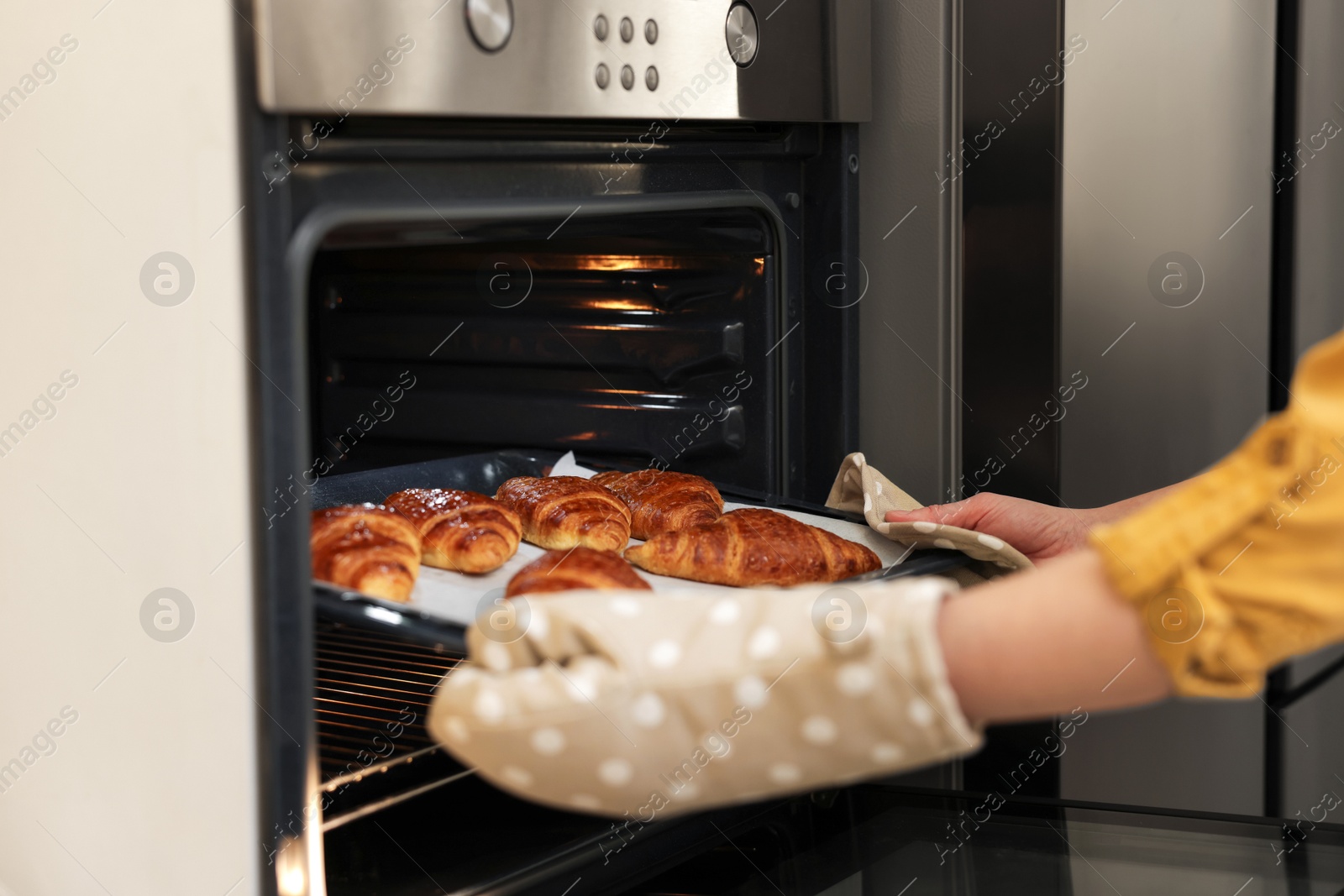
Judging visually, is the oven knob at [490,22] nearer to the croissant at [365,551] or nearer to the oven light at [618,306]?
the croissant at [365,551]

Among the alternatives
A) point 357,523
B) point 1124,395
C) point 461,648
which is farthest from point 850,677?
point 1124,395

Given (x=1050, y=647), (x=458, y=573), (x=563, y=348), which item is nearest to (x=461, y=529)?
(x=458, y=573)

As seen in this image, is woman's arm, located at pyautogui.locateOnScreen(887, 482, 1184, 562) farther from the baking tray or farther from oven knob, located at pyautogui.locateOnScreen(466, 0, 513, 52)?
oven knob, located at pyautogui.locateOnScreen(466, 0, 513, 52)

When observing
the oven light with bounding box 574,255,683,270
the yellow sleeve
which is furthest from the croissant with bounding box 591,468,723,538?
the yellow sleeve

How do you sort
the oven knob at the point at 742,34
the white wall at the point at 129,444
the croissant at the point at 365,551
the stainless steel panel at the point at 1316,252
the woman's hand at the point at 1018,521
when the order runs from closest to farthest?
the white wall at the point at 129,444, the croissant at the point at 365,551, the oven knob at the point at 742,34, the woman's hand at the point at 1018,521, the stainless steel panel at the point at 1316,252

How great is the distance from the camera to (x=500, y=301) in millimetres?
1424

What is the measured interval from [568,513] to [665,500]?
4.3 inches

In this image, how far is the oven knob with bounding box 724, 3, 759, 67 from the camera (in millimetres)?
1051

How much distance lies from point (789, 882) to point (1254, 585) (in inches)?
24.4

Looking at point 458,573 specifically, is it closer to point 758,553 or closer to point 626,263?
point 758,553

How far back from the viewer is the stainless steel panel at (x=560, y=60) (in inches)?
28.5

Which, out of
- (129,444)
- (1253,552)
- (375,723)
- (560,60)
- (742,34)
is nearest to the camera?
(1253,552)

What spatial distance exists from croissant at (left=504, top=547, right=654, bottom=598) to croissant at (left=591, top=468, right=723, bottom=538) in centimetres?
23

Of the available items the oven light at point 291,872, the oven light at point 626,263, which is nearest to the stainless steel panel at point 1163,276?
the oven light at point 626,263
